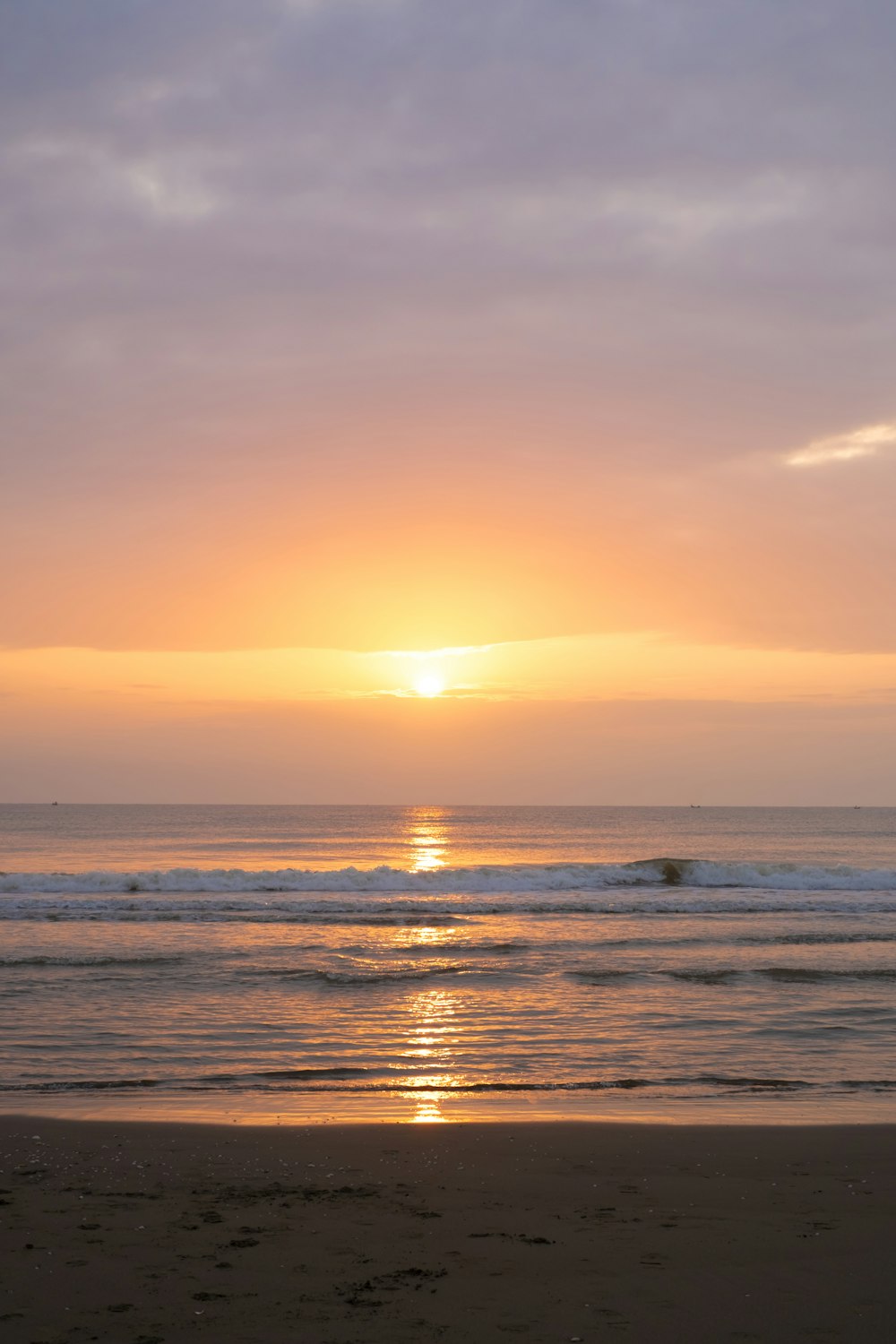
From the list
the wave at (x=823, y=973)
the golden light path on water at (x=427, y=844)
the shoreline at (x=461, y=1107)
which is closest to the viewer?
the shoreline at (x=461, y=1107)

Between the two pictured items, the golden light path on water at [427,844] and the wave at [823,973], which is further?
the golden light path on water at [427,844]

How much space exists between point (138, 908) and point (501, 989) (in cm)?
Result: 1647

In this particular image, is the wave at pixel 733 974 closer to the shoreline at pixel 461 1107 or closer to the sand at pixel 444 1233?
the shoreline at pixel 461 1107

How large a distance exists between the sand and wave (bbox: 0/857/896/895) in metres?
28.4

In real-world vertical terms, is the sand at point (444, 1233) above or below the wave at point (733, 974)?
above

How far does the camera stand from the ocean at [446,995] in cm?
1142

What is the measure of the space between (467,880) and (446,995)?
23.1m

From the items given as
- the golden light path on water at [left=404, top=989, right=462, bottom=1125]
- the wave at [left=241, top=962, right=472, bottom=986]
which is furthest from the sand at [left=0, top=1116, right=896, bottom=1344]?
the wave at [left=241, top=962, right=472, bottom=986]

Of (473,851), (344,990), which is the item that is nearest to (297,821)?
(473,851)

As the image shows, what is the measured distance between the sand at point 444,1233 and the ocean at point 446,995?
1.27 meters

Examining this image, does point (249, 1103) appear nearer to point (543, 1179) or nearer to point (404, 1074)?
point (404, 1074)

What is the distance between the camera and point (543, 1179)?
26.9 feet

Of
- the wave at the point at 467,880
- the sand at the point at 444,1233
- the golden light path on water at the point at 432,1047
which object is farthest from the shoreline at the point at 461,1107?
the wave at the point at 467,880

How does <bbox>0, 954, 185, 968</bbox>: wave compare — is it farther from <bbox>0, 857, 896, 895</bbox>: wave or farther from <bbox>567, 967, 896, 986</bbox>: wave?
<bbox>0, 857, 896, 895</bbox>: wave
